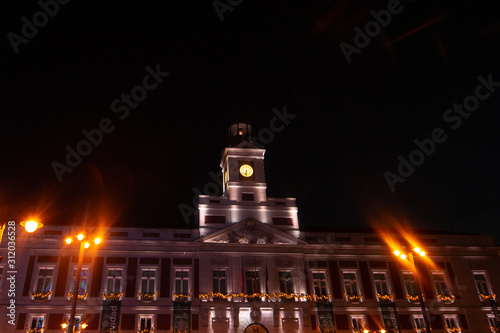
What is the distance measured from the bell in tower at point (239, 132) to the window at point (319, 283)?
14406mm

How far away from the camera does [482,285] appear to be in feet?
116

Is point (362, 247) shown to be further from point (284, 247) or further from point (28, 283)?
point (28, 283)

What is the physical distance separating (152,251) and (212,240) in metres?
4.82

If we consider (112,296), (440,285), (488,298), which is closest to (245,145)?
(112,296)

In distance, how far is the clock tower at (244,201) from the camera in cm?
3481

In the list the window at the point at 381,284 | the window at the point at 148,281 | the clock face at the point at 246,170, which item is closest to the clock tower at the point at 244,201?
the clock face at the point at 246,170

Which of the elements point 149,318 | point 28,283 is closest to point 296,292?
point 149,318

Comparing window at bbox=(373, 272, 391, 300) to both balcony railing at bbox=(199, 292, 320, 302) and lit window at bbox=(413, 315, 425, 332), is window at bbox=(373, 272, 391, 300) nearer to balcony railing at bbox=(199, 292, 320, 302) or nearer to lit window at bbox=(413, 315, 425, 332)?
lit window at bbox=(413, 315, 425, 332)

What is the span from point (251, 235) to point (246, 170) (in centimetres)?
655

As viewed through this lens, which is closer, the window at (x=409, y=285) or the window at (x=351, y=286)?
the window at (x=351, y=286)

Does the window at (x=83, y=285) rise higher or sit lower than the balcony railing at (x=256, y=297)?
higher

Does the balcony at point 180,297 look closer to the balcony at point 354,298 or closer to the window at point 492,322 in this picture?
the balcony at point 354,298

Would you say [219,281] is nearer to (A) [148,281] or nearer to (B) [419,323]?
(A) [148,281]

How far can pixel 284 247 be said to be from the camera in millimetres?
33719
